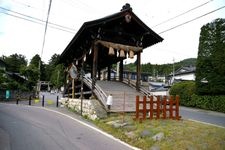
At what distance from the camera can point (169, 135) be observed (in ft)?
32.3

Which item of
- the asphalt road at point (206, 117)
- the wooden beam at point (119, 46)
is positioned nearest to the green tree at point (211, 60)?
the asphalt road at point (206, 117)

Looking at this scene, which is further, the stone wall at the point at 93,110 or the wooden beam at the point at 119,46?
the wooden beam at the point at 119,46

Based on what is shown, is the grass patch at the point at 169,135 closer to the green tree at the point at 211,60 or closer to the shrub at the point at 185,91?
the green tree at the point at 211,60

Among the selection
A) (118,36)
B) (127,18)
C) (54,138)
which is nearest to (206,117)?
(118,36)

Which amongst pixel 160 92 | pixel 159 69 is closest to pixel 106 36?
pixel 160 92

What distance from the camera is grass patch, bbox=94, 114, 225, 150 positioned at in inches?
344

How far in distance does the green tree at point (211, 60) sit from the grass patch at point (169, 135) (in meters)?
20.4

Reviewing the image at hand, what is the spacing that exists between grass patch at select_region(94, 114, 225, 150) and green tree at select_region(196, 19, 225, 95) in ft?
66.8

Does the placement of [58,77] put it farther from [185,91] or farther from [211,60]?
[211,60]

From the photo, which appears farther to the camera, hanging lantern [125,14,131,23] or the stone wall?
hanging lantern [125,14,131,23]

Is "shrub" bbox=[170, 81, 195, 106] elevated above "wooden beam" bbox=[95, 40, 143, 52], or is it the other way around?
"wooden beam" bbox=[95, 40, 143, 52]

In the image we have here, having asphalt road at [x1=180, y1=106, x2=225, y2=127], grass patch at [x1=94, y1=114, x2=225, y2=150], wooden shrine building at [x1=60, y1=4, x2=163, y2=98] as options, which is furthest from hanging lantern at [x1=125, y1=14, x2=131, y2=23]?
grass patch at [x1=94, y1=114, x2=225, y2=150]

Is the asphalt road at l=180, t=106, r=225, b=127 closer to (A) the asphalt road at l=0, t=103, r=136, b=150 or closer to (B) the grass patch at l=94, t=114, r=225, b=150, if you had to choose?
(B) the grass patch at l=94, t=114, r=225, b=150

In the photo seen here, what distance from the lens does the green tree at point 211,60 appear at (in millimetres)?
30391
